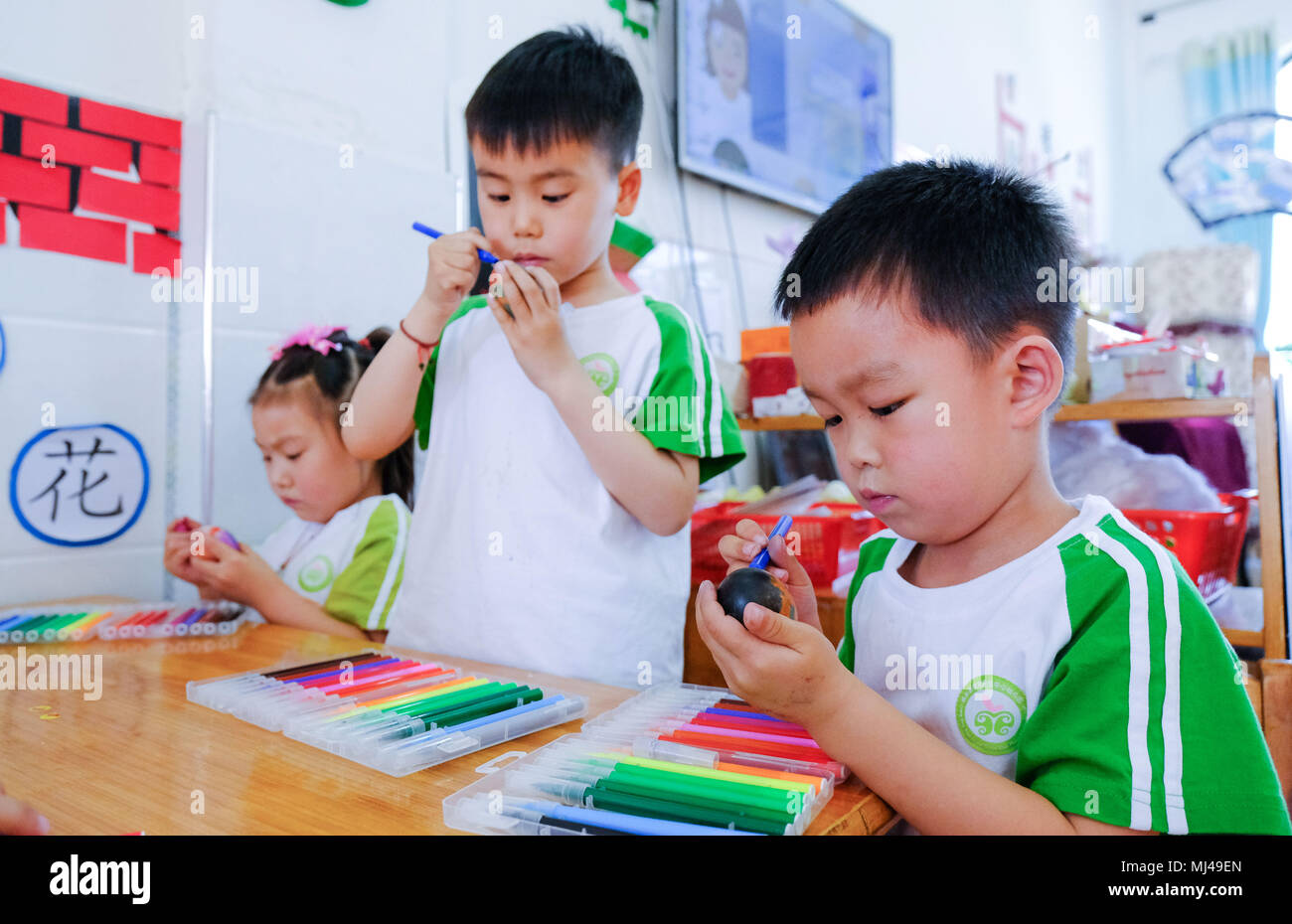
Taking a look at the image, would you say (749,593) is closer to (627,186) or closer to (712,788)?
(712,788)

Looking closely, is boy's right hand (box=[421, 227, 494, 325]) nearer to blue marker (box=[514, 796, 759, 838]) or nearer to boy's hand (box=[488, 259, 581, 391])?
boy's hand (box=[488, 259, 581, 391])

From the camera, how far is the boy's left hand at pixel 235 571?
1.09 meters

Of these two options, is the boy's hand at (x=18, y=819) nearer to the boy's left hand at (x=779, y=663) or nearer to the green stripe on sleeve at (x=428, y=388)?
the boy's left hand at (x=779, y=663)

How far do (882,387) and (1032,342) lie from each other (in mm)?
108

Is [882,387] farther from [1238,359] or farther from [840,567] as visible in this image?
[1238,359]

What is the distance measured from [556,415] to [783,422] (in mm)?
879

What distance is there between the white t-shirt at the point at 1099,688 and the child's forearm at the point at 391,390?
0.65 m

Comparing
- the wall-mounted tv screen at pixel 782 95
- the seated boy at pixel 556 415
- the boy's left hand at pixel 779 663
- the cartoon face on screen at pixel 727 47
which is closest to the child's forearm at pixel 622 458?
the seated boy at pixel 556 415

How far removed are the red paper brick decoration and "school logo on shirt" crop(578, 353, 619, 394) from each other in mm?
693

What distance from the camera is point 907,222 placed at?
0.62 m

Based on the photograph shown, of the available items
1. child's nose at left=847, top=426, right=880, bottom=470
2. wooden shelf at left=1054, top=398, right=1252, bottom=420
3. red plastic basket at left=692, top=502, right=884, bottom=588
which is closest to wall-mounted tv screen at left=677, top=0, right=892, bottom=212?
wooden shelf at left=1054, top=398, right=1252, bottom=420

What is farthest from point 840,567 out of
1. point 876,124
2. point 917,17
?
point 917,17

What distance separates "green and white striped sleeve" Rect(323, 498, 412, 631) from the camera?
1.17 meters

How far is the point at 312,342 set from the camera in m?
1.24
